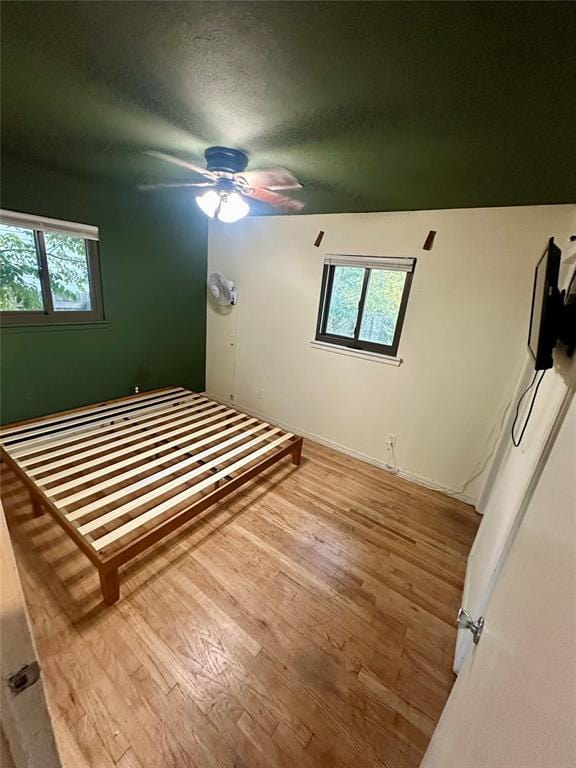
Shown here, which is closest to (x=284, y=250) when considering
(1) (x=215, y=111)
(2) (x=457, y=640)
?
(1) (x=215, y=111)

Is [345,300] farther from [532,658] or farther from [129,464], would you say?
[532,658]

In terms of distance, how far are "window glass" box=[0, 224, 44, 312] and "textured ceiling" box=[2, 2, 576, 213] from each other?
2.86ft

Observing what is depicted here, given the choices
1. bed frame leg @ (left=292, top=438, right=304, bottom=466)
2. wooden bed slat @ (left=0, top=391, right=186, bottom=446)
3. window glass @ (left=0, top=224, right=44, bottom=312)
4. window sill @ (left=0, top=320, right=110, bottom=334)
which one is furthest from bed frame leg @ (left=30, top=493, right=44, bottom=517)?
bed frame leg @ (left=292, top=438, right=304, bottom=466)

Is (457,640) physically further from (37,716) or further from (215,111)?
(215,111)

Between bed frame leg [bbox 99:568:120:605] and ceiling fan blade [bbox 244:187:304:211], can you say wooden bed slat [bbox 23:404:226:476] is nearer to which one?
bed frame leg [bbox 99:568:120:605]

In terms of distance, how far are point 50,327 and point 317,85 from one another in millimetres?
2800

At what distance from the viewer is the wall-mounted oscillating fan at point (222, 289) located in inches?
138

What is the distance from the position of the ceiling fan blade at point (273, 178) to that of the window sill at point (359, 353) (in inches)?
56.3

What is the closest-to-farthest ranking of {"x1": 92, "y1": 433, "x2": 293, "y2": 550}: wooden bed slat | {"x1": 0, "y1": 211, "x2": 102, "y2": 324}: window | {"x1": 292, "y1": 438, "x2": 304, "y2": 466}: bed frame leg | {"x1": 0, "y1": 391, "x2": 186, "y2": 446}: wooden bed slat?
1. {"x1": 92, "y1": 433, "x2": 293, "y2": 550}: wooden bed slat
2. {"x1": 0, "y1": 391, "x2": 186, "y2": 446}: wooden bed slat
3. {"x1": 0, "y1": 211, "x2": 102, "y2": 324}: window
4. {"x1": 292, "y1": 438, "x2": 304, "y2": 466}: bed frame leg

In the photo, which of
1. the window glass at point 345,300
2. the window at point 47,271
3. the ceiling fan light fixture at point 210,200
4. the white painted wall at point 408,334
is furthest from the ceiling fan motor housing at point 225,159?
the window at point 47,271

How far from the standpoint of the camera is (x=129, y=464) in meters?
2.21

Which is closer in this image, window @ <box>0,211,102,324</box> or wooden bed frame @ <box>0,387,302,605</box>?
wooden bed frame @ <box>0,387,302,605</box>

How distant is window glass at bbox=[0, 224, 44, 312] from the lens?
2371 millimetres

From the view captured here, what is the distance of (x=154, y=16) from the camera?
82cm
